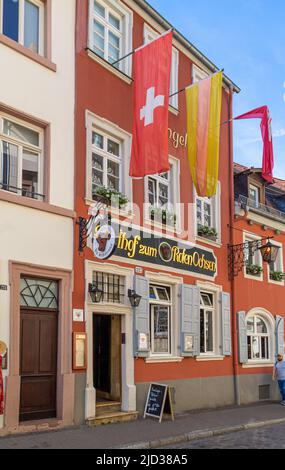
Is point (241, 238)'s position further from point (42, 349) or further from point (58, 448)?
point (58, 448)

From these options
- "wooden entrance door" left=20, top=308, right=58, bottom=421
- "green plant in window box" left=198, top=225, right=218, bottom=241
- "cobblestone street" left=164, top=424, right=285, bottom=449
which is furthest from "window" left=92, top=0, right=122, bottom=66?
"cobblestone street" left=164, top=424, right=285, bottom=449

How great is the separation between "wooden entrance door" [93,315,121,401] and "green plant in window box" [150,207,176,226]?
285cm

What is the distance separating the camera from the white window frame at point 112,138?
43.6 feet

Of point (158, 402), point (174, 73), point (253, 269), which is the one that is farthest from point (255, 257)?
point (158, 402)

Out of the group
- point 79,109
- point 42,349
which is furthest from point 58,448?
point 79,109

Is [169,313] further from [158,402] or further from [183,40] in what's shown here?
[183,40]

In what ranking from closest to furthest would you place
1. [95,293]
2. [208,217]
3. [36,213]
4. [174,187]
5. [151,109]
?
[36,213] < [95,293] < [151,109] < [174,187] < [208,217]

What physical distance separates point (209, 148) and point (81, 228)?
399 centimetres

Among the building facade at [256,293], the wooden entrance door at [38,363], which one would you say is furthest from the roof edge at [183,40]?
the wooden entrance door at [38,363]

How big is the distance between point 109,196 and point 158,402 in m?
4.82

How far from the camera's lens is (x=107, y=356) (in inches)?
562

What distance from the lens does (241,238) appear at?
19.2 meters

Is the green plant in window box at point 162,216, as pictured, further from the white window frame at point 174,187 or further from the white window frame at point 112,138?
the white window frame at point 112,138

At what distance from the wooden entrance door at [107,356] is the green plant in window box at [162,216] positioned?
9.36ft
